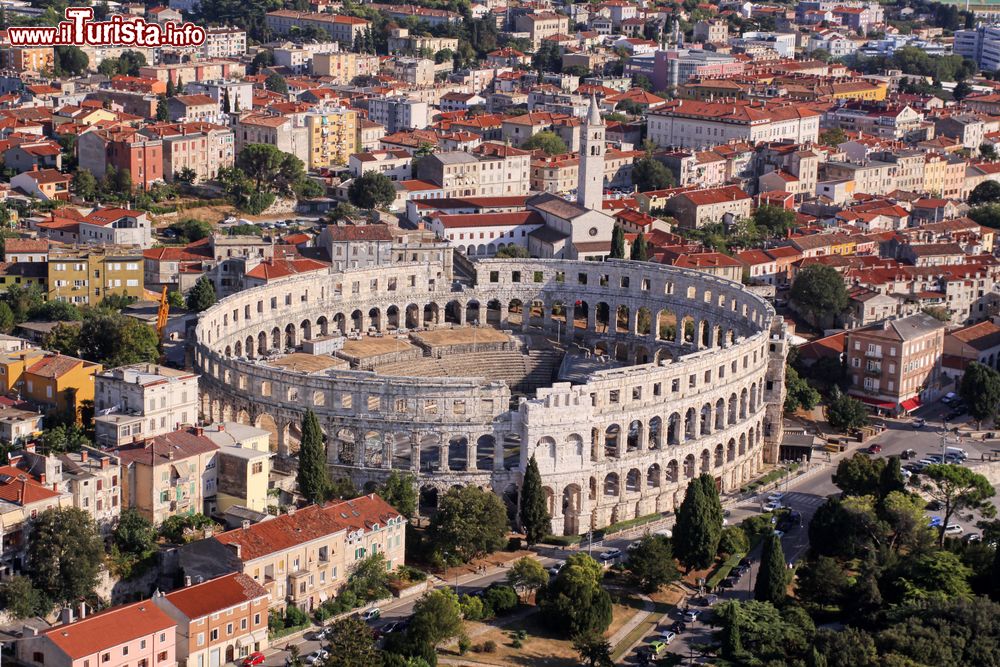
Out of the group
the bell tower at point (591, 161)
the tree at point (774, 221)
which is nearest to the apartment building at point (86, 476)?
the bell tower at point (591, 161)

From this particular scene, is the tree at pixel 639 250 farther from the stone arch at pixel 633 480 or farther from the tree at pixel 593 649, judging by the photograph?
the tree at pixel 593 649

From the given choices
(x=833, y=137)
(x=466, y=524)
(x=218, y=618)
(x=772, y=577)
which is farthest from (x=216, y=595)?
(x=833, y=137)

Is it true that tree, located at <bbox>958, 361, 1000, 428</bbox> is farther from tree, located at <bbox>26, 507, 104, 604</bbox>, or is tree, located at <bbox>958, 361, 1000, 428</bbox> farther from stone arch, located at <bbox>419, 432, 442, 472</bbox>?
tree, located at <bbox>26, 507, 104, 604</bbox>

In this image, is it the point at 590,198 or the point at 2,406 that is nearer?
the point at 2,406

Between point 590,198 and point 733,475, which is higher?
point 590,198

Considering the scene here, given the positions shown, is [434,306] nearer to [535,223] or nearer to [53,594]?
[535,223]

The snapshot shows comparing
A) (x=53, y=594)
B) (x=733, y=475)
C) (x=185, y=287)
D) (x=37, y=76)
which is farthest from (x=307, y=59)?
(x=53, y=594)

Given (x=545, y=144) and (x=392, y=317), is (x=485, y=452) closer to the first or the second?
(x=392, y=317)
